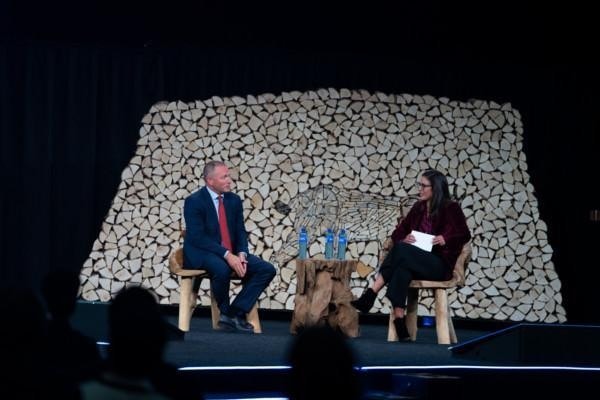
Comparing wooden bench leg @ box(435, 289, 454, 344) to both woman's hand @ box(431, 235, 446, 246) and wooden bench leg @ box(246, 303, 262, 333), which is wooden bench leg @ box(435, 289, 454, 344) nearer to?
woman's hand @ box(431, 235, 446, 246)

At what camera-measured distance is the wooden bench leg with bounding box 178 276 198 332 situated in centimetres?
712

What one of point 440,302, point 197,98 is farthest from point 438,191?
point 197,98

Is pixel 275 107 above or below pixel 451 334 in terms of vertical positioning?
above

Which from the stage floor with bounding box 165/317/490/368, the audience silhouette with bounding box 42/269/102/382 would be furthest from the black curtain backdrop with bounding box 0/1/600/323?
the audience silhouette with bounding box 42/269/102/382

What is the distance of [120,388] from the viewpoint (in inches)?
85.0

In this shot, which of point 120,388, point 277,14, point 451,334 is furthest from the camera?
point 277,14

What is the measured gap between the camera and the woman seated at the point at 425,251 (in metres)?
7.02

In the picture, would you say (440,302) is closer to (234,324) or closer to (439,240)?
(439,240)

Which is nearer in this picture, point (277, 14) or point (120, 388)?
point (120, 388)

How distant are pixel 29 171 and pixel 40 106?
466 millimetres

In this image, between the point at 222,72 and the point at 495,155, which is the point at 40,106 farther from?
the point at 495,155

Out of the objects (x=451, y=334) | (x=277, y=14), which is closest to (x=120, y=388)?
(x=451, y=334)

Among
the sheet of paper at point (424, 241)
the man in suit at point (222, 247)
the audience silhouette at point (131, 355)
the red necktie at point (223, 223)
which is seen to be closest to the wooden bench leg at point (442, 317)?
the sheet of paper at point (424, 241)

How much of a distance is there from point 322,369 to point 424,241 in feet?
16.8
